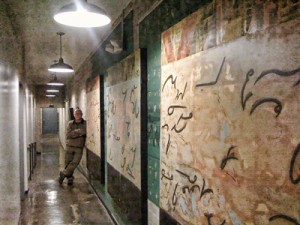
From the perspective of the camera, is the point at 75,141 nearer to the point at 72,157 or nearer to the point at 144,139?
the point at 72,157

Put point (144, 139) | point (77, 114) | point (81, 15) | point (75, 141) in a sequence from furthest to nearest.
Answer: point (75, 141)
point (77, 114)
point (144, 139)
point (81, 15)

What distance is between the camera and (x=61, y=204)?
17.1ft

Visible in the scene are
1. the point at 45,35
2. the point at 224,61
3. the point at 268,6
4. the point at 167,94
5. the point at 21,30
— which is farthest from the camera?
the point at 45,35

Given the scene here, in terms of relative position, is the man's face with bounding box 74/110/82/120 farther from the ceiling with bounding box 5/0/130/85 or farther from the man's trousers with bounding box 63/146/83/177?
the ceiling with bounding box 5/0/130/85

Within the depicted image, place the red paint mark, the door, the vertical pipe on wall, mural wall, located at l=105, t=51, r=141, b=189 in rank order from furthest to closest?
the door < mural wall, located at l=105, t=51, r=141, b=189 < the vertical pipe on wall < the red paint mark

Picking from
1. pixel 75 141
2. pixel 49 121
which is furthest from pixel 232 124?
pixel 49 121

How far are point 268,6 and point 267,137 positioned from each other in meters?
0.58

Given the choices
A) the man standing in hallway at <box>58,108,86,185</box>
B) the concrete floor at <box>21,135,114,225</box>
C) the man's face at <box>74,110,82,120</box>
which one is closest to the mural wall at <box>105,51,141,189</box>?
the concrete floor at <box>21,135,114,225</box>

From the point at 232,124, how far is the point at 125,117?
7.41 ft

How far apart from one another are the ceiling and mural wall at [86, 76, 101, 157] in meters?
0.77

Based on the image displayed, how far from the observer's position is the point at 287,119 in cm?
117

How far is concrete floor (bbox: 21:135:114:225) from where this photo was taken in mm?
4418

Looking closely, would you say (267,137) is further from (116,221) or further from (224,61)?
(116,221)

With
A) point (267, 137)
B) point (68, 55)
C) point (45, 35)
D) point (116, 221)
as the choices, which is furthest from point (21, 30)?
point (267, 137)
